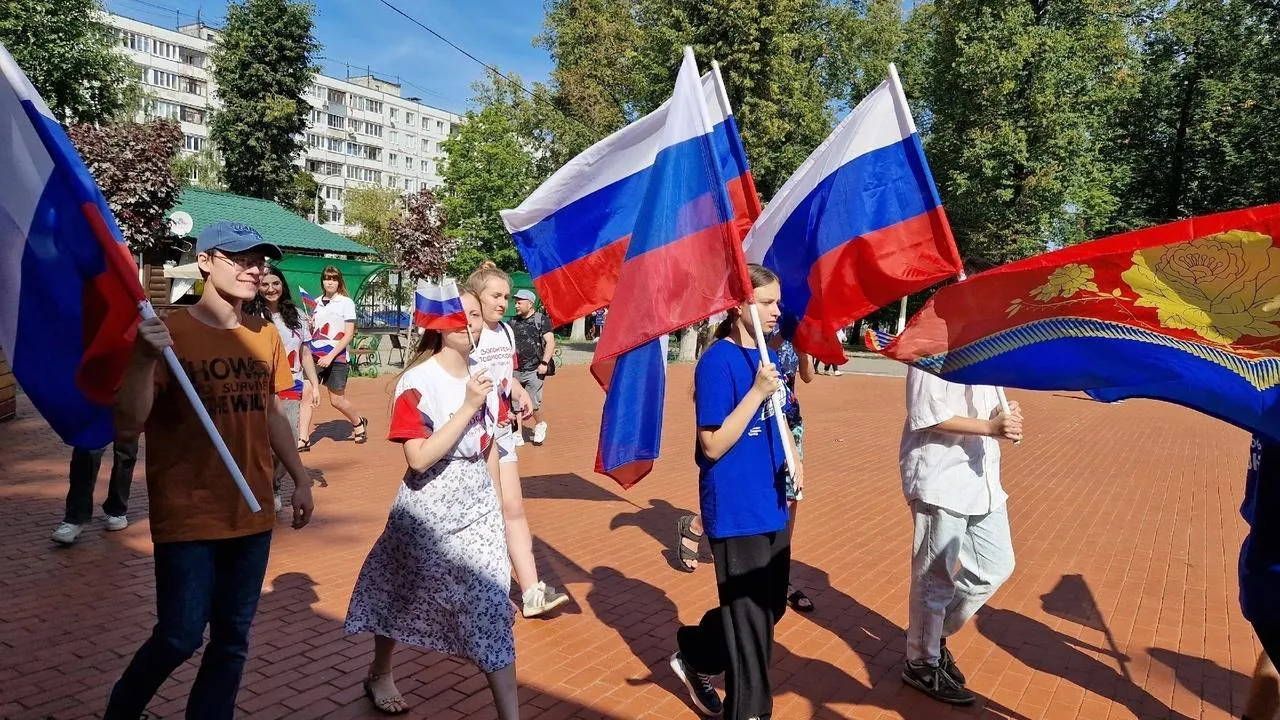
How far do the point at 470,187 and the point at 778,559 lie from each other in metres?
29.8

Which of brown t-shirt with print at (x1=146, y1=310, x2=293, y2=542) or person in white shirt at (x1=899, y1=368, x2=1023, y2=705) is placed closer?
brown t-shirt with print at (x1=146, y1=310, x2=293, y2=542)

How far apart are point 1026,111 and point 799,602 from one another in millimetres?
28590

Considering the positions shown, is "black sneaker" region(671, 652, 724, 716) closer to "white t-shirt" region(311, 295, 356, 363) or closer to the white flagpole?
the white flagpole

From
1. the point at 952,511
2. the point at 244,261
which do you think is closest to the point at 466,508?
the point at 244,261

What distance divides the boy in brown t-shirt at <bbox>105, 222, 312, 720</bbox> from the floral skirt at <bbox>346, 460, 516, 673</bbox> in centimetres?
53

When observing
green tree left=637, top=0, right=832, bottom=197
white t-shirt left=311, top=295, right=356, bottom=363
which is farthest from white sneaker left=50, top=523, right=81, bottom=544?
green tree left=637, top=0, right=832, bottom=197

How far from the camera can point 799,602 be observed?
5.25 m

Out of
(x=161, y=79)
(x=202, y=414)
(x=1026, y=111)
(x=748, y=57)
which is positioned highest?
(x=161, y=79)

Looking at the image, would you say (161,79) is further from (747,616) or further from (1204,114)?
(747,616)

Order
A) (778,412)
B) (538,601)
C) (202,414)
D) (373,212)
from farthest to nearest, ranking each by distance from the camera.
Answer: (373,212) → (538,601) → (778,412) → (202,414)

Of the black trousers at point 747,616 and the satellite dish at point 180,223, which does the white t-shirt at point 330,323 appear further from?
the satellite dish at point 180,223

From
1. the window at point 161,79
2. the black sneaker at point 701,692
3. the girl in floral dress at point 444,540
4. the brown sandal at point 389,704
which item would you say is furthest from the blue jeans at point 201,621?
the window at point 161,79

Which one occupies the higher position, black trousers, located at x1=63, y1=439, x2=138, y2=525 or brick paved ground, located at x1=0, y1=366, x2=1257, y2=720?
black trousers, located at x1=63, y1=439, x2=138, y2=525

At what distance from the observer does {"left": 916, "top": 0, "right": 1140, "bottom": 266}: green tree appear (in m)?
28.4
